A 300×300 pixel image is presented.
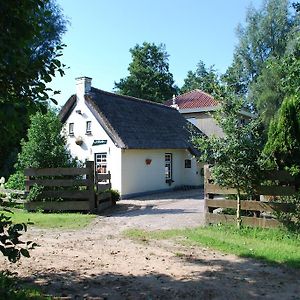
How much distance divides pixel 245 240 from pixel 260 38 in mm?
35163

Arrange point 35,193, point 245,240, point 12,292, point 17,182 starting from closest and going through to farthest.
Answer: point 12,292
point 245,240
point 35,193
point 17,182

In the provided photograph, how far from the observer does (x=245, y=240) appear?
373 inches

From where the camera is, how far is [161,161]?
24.9 m

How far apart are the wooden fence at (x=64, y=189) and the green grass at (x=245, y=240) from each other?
14.1 ft

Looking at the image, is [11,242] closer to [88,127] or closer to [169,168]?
[88,127]

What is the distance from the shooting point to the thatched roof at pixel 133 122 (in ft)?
73.4

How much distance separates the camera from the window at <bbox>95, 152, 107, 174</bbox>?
22.7 meters

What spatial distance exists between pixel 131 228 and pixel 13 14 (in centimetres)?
861

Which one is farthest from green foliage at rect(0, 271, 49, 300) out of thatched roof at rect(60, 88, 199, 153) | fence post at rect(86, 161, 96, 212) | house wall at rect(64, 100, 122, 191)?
house wall at rect(64, 100, 122, 191)

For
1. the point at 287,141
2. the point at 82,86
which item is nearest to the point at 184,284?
the point at 287,141

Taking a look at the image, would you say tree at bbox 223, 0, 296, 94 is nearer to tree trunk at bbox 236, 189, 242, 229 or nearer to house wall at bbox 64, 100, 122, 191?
house wall at bbox 64, 100, 122, 191

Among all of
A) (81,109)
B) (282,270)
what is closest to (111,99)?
(81,109)

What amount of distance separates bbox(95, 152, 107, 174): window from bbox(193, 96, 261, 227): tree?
483 inches

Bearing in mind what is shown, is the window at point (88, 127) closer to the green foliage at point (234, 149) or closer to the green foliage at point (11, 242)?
the green foliage at point (234, 149)
